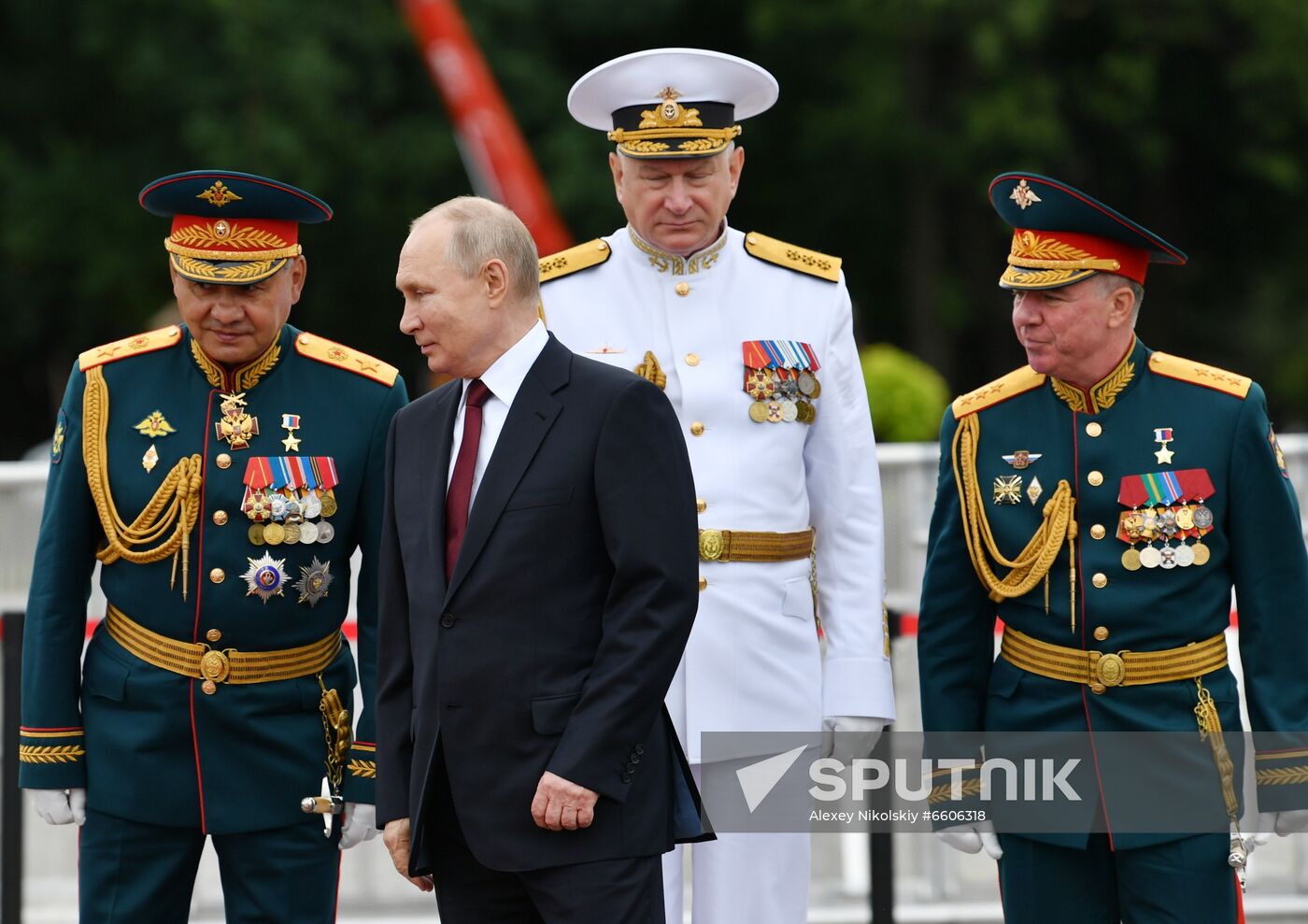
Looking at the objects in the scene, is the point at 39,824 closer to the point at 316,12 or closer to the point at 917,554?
the point at 917,554

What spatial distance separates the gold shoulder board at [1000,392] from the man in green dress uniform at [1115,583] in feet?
0.18

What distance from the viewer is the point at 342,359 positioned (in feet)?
14.2

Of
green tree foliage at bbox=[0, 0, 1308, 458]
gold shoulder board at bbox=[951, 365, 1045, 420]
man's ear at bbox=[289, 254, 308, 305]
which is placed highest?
green tree foliage at bbox=[0, 0, 1308, 458]

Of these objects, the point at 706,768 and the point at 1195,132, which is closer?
the point at 706,768

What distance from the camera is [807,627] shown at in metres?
4.27

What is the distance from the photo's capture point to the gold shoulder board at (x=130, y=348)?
166 inches

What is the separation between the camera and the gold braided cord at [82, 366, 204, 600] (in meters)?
4.07

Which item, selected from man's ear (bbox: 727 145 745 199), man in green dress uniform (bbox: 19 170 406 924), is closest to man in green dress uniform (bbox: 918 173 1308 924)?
man's ear (bbox: 727 145 745 199)

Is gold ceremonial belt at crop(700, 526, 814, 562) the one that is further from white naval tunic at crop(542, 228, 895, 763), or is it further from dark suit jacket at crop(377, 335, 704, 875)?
dark suit jacket at crop(377, 335, 704, 875)

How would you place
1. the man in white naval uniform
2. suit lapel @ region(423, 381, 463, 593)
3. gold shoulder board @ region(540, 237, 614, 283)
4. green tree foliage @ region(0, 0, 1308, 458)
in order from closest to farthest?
suit lapel @ region(423, 381, 463, 593) < the man in white naval uniform < gold shoulder board @ region(540, 237, 614, 283) < green tree foliage @ region(0, 0, 1308, 458)

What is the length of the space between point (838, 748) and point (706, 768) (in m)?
0.32

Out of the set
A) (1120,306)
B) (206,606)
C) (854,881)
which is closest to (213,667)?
(206,606)

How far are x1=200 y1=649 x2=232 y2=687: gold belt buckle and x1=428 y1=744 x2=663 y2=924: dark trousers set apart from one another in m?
0.87

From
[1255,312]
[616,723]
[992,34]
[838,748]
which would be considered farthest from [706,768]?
[1255,312]
